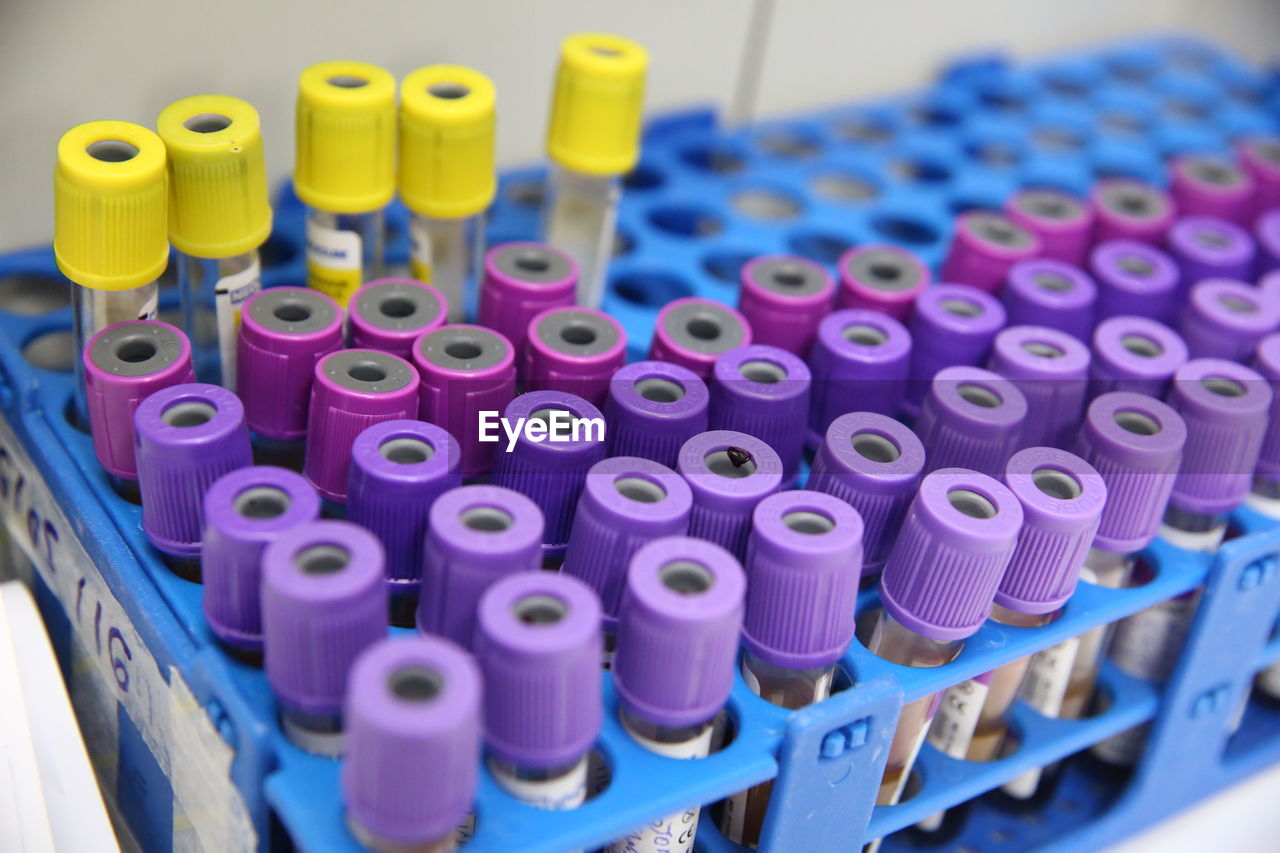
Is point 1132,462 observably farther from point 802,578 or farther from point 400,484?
point 400,484

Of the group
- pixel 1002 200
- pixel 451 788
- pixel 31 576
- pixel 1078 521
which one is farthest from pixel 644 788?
pixel 1002 200

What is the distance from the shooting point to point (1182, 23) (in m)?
1.15

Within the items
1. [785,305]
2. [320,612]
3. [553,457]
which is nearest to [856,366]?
[785,305]

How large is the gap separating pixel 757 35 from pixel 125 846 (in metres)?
0.60

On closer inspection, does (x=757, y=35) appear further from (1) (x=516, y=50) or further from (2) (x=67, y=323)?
(2) (x=67, y=323)

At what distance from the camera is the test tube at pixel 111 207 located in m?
0.50

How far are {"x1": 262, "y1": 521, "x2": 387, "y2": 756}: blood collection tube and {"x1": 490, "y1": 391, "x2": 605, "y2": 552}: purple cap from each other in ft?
0.26

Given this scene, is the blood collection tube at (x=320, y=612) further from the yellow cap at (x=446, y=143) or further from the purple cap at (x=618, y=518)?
the yellow cap at (x=446, y=143)

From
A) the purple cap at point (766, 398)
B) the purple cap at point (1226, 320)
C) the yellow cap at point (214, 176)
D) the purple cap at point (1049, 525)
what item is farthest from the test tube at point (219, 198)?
the purple cap at point (1226, 320)

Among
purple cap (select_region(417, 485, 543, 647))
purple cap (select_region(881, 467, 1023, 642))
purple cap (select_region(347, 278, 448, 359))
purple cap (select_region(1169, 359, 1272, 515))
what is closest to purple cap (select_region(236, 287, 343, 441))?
purple cap (select_region(347, 278, 448, 359))

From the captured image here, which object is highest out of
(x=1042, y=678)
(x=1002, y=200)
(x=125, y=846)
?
(x=1002, y=200)

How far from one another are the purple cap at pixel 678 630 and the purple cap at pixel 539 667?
0.02 meters

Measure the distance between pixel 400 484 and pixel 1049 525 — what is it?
0.24 m

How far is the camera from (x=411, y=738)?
371 millimetres
